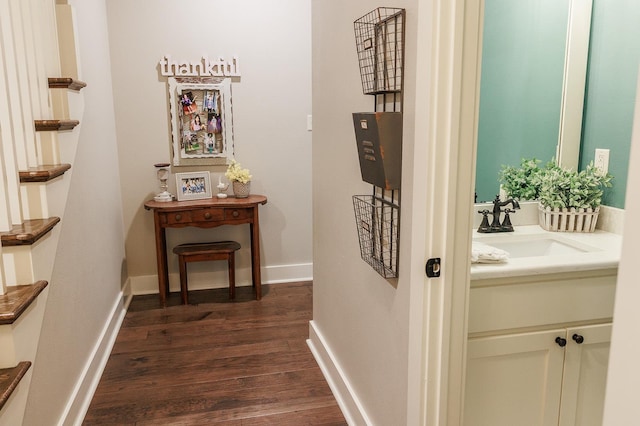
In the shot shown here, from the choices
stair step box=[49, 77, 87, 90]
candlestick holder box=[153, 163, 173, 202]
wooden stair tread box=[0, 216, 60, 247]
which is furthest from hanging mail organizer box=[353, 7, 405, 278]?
candlestick holder box=[153, 163, 173, 202]

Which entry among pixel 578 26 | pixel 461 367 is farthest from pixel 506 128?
pixel 461 367

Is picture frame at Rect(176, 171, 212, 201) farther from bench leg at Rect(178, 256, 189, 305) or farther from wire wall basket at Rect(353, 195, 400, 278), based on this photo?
wire wall basket at Rect(353, 195, 400, 278)

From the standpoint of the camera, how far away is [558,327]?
176 centimetres

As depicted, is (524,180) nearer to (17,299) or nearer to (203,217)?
(17,299)

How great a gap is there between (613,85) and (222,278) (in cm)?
304

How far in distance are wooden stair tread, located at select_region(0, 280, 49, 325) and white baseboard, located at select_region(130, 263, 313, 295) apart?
7.52 feet

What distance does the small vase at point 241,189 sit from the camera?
151 inches

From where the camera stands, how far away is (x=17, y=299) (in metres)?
1.59

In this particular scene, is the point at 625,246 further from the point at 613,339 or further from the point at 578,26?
the point at 578,26

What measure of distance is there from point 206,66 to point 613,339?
3.63 metres

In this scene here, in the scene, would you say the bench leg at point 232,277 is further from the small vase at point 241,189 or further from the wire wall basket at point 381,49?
the wire wall basket at point 381,49

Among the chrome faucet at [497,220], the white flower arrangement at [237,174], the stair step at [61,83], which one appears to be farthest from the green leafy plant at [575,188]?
the white flower arrangement at [237,174]

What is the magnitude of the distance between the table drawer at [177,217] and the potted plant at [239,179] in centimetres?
41

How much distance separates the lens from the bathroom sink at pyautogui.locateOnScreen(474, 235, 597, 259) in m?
2.11
